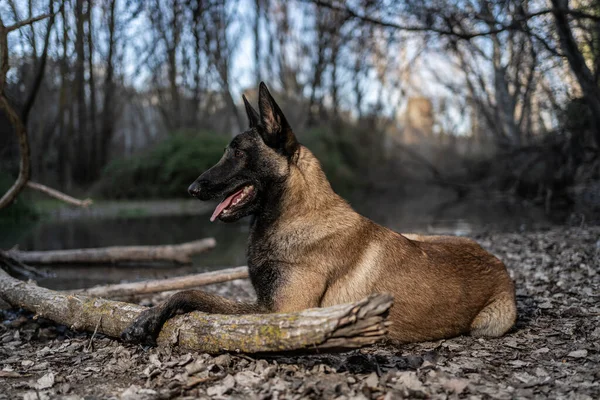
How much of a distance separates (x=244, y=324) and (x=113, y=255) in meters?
8.07

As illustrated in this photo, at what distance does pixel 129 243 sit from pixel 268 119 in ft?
34.3

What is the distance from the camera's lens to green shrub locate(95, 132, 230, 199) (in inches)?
1037

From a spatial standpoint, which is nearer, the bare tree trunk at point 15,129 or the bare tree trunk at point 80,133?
the bare tree trunk at point 15,129

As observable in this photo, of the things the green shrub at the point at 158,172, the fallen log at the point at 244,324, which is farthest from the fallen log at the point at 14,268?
the green shrub at the point at 158,172

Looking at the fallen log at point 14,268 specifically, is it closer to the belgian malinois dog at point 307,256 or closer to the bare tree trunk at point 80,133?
the belgian malinois dog at point 307,256

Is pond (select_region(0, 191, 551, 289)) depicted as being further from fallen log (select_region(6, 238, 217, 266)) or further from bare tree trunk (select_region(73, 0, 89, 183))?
bare tree trunk (select_region(73, 0, 89, 183))

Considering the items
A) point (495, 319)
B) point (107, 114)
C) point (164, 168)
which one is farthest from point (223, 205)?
Result: point (107, 114)

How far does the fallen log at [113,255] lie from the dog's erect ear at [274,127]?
7.20 meters

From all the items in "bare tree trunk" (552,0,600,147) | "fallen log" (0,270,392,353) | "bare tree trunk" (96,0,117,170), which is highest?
"bare tree trunk" (96,0,117,170)

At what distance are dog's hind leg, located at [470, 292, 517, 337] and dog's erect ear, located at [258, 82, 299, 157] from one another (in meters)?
2.39

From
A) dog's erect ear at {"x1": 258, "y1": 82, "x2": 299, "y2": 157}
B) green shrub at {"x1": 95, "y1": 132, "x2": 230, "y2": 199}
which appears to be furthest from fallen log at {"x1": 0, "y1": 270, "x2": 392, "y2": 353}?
green shrub at {"x1": 95, "y1": 132, "x2": 230, "y2": 199}

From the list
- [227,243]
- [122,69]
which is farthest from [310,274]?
[122,69]

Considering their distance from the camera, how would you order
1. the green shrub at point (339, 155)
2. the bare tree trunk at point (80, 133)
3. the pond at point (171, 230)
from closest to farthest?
the pond at point (171, 230)
the bare tree trunk at point (80, 133)
the green shrub at point (339, 155)

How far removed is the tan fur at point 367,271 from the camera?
431 cm
